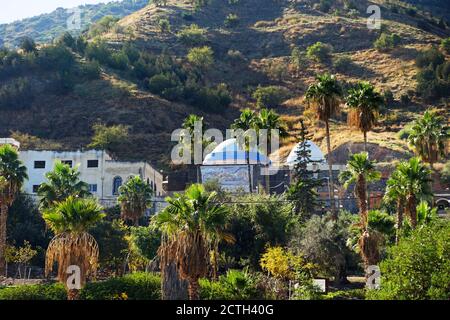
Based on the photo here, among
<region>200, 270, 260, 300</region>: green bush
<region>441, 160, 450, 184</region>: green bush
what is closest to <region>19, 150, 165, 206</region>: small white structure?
<region>441, 160, 450, 184</region>: green bush

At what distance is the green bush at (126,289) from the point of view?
41.3m

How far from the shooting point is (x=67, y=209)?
36.1 metres

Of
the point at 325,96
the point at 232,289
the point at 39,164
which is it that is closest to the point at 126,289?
the point at 232,289

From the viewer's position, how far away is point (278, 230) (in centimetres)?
5328

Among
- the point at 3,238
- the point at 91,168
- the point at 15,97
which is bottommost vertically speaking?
the point at 3,238

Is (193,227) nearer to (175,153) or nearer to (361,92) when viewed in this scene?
(361,92)

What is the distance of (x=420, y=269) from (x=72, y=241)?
49.9ft

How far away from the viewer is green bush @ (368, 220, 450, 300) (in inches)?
1270

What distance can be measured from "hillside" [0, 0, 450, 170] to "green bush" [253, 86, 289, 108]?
1.67 ft

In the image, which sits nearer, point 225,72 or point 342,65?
point 342,65

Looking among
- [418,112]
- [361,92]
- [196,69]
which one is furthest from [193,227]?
[196,69]

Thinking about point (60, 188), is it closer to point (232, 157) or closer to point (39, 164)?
point (39, 164)
